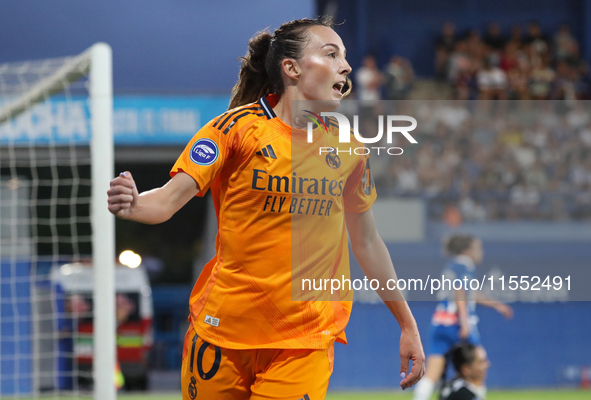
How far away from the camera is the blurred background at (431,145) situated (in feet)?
40.8

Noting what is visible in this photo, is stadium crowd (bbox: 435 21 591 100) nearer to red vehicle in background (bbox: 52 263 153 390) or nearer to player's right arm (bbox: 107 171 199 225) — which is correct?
red vehicle in background (bbox: 52 263 153 390)

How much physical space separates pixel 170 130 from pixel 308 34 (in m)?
10.5

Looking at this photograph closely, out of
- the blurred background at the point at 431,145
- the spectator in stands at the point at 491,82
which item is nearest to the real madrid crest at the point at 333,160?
the blurred background at the point at 431,145

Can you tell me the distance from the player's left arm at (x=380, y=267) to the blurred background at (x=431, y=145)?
31.0 feet

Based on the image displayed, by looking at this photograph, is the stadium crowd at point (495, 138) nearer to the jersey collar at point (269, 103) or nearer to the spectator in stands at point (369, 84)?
the spectator in stands at point (369, 84)

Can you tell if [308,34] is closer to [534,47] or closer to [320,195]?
[320,195]

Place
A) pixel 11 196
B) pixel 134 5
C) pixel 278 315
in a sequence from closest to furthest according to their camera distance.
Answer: pixel 278 315
pixel 11 196
pixel 134 5

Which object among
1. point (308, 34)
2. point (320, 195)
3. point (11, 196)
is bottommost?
point (320, 195)

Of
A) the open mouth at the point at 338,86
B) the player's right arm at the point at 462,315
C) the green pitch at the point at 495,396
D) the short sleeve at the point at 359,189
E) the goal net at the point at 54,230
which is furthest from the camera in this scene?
the green pitch at the point at 495,396

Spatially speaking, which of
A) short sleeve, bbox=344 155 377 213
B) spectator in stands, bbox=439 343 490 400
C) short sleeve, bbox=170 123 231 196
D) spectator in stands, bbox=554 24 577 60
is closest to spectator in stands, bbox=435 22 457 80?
spectator in stands, bbox=554 24 577 60

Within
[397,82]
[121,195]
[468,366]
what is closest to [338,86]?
[121,195]

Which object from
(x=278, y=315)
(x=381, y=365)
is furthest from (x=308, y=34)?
(x=381, y=365)

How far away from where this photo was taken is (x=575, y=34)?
17594mm

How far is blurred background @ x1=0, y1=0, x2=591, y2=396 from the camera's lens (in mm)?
12430
